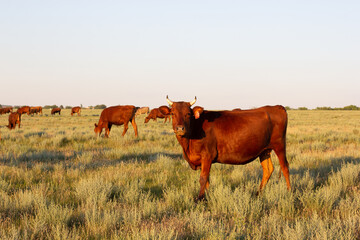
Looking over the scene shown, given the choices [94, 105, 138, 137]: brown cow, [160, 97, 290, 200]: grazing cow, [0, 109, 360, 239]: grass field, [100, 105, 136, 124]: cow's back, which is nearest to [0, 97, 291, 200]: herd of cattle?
[160, 97, 290, 200]: grazing cow

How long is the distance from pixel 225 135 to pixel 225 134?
21 mm

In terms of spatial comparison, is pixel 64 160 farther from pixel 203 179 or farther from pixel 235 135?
pixel 235 135

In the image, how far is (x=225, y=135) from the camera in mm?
5676

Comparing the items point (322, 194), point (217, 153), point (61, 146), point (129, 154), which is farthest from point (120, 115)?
point (322, 194)

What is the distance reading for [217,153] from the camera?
5.65 metres

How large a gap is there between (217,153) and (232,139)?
0.40 meters

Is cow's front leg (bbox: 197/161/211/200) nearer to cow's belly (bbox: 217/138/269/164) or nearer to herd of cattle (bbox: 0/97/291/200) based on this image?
herd of cattle (bbox: 0/97/291/200)

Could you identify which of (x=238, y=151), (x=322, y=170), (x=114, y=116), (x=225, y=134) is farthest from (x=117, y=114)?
(x=238, y=151)

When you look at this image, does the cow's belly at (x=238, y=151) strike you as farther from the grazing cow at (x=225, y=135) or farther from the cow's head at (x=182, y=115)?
the cow's head at (x=182, y=115)

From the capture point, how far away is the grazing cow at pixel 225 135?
17.5 ft

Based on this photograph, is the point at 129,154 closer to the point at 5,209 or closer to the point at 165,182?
the point at 165,182

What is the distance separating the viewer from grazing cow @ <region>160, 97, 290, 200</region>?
17.5 feet

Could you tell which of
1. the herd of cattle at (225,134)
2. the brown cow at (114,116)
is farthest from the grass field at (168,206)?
the brown cow at (114,116)

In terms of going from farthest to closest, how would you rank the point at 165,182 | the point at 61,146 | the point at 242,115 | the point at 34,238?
the point at 61,146 < the point at 165,182 < the point at 242,115 < the point at 34,238
